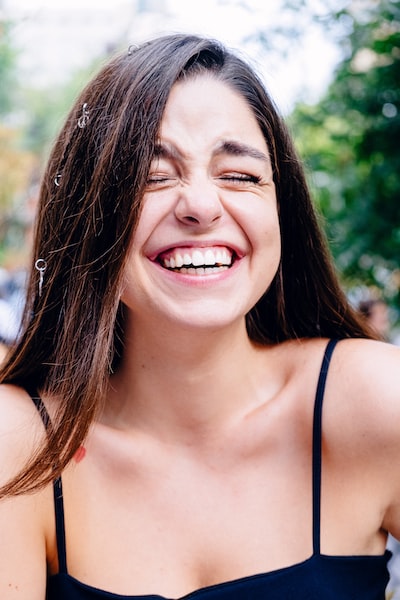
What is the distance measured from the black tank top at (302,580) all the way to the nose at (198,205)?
571mm

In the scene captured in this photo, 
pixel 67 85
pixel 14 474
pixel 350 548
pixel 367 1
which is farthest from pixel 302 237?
pixel 67 85

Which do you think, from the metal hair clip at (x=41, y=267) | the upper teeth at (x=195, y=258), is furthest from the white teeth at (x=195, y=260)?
the metal hair clip at (x=41, y=267)

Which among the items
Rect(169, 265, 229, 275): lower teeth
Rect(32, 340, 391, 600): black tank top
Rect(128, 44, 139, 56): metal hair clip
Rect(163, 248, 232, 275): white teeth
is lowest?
Rect(32, 340, 391, 600): black tank top

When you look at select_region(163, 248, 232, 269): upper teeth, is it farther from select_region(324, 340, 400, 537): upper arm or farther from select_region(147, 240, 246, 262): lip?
select_region(324, 340, 400, 537): upper arm

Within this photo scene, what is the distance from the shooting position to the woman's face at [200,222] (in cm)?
169

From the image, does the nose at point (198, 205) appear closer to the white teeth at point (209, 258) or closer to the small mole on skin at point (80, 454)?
the white teeth at point (209, 258)

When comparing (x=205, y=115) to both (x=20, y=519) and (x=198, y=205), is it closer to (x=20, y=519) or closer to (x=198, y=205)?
(x=198, y=205)

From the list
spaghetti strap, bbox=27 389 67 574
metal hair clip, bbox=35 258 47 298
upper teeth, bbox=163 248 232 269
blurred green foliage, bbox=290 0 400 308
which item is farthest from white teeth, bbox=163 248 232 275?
blurred green foliage, bbox=290 0 400 308

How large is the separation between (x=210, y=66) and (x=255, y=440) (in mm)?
1020

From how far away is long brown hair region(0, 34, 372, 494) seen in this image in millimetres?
1699

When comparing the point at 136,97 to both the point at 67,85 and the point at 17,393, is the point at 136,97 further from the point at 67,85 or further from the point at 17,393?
the point at 67,85

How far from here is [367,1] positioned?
317 centimetres

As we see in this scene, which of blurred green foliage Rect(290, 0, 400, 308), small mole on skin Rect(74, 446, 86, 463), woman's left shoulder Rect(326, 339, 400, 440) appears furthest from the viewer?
blurred green foliage Rect(290, 0, 400, 308)


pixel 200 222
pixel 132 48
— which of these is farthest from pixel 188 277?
pixel 132 48
